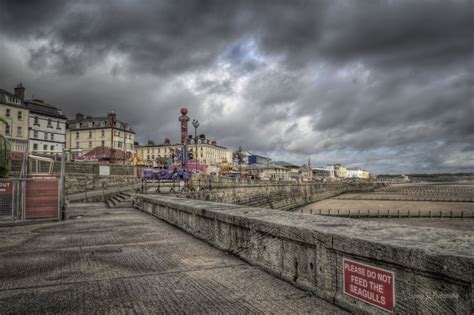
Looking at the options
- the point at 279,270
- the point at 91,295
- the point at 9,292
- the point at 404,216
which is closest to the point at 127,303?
the point at 91,295

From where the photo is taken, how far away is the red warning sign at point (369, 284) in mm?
2617

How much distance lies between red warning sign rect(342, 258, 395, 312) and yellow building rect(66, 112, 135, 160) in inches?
3131

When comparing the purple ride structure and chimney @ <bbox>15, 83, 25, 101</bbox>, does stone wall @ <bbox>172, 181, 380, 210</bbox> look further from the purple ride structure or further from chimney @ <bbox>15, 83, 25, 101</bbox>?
chimney @ <bbox>15, 83, 25, 101</bbox>

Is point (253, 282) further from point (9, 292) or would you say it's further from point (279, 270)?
point (9, 292)

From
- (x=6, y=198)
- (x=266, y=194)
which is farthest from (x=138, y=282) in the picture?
(x=266, y=194)

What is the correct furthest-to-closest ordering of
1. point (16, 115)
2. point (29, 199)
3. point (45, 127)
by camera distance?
1. point (45, 127)
2. point (16, 115)
3. point (29, 199)

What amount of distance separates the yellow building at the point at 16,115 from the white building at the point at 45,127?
1753 millimetres

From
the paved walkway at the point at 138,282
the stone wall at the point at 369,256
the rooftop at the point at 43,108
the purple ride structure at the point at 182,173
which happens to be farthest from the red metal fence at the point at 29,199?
the rooftop at the point at 43,108

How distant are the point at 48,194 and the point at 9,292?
30.4 ft

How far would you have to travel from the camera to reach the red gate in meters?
11.1

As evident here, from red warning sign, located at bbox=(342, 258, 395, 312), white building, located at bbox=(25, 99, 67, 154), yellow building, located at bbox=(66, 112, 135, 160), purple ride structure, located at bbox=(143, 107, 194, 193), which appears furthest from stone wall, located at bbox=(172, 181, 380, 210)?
yellow building, located at bbox=(66, 112, 135, 160)

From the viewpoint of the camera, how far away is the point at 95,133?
7894cm

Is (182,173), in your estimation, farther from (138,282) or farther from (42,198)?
(138,282)

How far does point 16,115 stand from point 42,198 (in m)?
54.3
